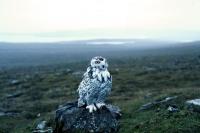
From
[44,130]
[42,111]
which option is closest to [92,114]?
[44,130]

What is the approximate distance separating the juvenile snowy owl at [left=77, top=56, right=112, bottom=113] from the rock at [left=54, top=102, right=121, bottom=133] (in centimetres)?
35

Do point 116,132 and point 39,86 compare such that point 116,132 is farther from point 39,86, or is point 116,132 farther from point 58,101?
point 39,86

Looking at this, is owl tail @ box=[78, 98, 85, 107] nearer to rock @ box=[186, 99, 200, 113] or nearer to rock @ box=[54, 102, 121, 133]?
rock @ box=[54, 102, 121, 133]

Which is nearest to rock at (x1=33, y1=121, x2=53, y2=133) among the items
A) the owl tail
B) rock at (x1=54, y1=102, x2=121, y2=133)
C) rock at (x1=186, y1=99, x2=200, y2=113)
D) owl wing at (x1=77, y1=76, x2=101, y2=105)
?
rock at (x1=54, y1=102, x2=121, y2=133)

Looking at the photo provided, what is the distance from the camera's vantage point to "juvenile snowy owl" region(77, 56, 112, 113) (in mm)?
21984

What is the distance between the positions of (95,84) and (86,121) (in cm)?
181

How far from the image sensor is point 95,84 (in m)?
22.0

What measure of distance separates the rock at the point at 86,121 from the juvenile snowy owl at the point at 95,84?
1.15 ft

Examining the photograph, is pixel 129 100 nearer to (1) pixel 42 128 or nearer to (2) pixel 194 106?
(1) pixel 42 128

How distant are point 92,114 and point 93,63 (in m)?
2.45

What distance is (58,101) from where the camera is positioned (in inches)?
1634

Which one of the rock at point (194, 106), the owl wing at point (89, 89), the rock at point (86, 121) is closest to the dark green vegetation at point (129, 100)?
the rock at point (194, 106)

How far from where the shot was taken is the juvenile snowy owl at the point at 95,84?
2198cm

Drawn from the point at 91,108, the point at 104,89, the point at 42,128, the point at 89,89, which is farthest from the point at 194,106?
the point at 42,128
